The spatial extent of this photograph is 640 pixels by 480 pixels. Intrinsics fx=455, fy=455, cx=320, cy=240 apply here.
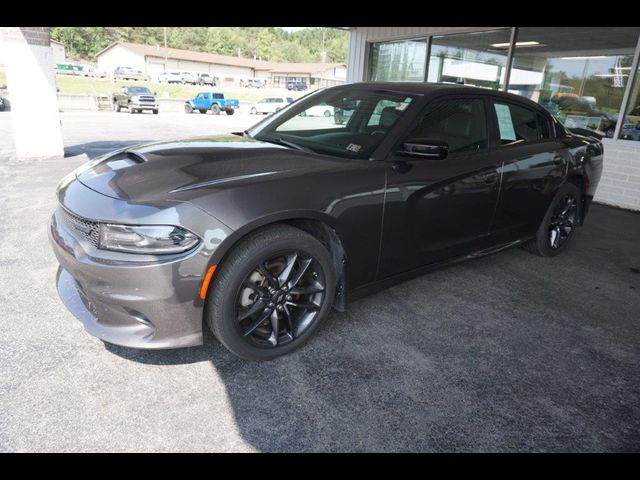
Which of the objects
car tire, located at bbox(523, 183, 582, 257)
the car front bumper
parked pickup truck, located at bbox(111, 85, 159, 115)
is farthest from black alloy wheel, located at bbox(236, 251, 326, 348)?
parked pickup truck, located at bbox(111, 85, 159, 115)

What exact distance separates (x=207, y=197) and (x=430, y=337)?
1675 mm

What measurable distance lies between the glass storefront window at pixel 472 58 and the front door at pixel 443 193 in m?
5.75

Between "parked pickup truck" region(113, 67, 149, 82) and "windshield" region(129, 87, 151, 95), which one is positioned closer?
"windshield" region(129, 87, 151, 95)

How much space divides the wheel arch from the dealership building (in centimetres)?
627

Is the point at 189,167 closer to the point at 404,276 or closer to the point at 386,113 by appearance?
the point at 386,113

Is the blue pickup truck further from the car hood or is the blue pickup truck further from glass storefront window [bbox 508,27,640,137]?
the car hood

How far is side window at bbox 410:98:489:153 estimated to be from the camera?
9.93 feet

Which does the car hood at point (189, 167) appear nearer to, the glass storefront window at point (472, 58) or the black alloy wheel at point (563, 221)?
the black alloy wheel at point (563, 221)

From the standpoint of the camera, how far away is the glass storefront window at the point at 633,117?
676 centimetres

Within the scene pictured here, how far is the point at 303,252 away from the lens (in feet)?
8.20
